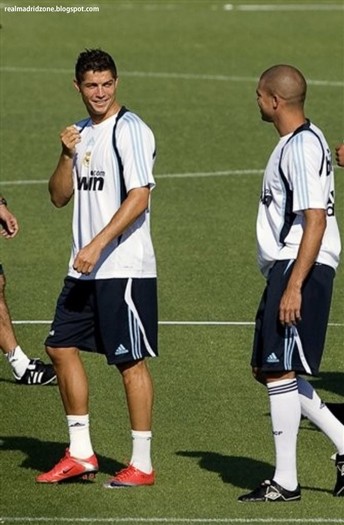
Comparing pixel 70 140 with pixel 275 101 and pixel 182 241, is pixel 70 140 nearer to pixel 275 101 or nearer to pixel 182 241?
pixel 275 101

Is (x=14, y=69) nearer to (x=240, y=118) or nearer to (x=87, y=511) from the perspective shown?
(x=240, y=118)

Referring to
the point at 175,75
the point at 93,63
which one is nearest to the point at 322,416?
the point at 93,63

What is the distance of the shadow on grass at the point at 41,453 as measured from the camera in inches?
391

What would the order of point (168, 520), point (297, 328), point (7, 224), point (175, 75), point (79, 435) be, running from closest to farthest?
point (168, 520)
point (297, 328)
point (79, 435)
point (7, 224)
point (175, 75)

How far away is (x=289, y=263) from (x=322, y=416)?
90 centimetres

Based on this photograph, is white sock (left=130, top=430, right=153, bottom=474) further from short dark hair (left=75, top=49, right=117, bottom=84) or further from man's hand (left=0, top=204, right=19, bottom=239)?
short dark hair (left=75, top=49, right=117, bottom=84)

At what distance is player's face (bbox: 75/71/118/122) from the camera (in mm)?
9352

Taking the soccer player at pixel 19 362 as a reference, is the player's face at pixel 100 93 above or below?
above

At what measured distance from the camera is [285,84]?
9.02m

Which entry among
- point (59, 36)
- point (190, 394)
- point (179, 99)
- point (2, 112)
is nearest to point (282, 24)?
point (59, 36)

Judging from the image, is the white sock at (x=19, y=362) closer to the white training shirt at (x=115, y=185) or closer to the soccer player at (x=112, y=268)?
the soccer player at (x=112, y=268)

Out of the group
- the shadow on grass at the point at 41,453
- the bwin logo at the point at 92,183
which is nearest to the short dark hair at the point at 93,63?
the bwin logo at the point at 92,183

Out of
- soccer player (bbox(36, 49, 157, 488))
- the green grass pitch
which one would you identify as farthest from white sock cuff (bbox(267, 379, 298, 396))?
soccer player (bbox(36, 49, 157, 488))

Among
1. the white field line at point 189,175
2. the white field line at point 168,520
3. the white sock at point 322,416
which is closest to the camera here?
the white field line at point 168,520
